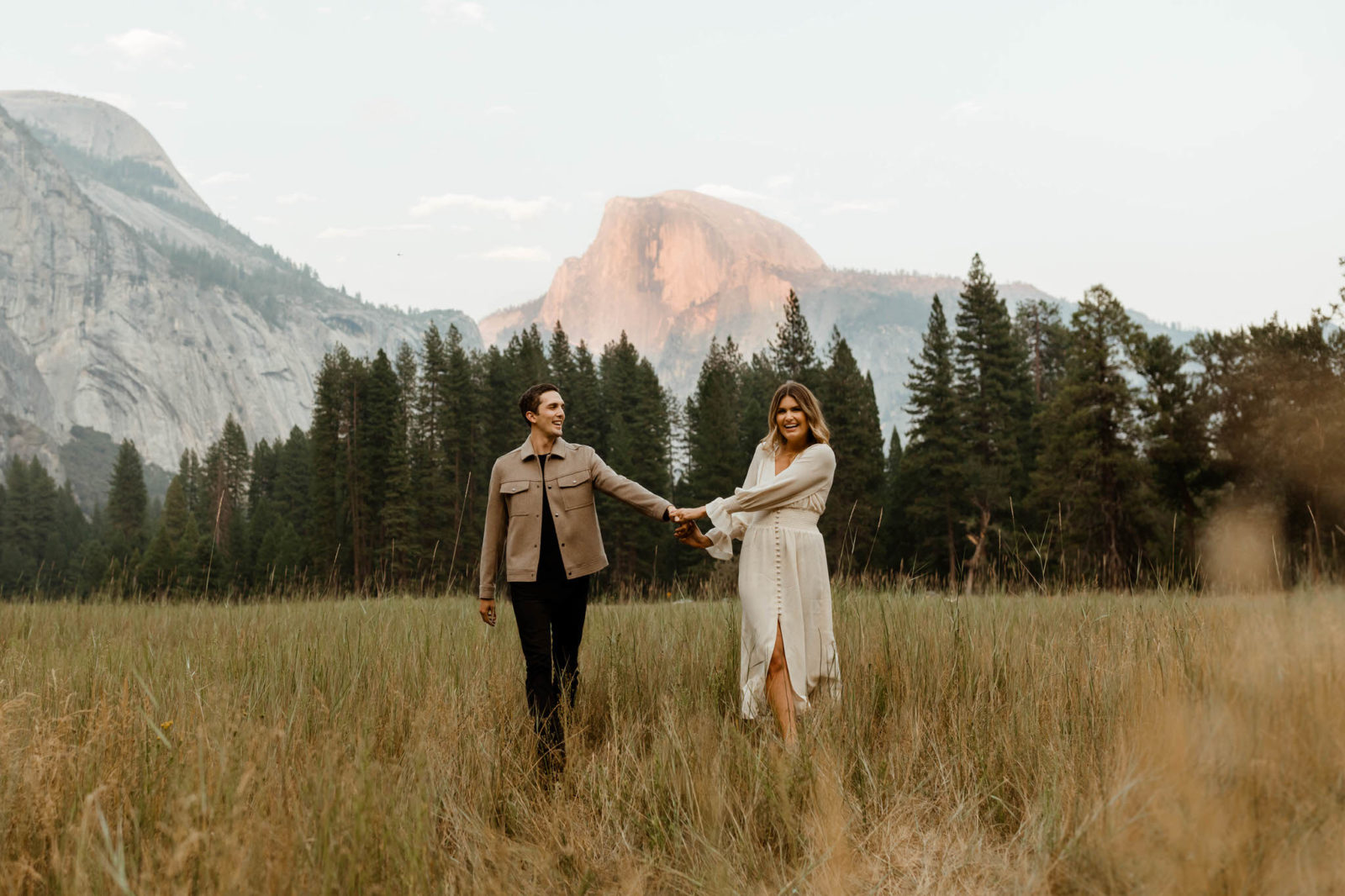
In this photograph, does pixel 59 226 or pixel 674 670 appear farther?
pixel 59 226

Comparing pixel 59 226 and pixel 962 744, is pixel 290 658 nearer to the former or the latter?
pixel 962 744

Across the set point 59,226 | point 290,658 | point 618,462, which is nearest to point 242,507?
point 618,462

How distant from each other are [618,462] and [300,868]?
170 ft

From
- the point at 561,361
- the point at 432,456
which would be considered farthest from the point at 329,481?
the point at 561,361

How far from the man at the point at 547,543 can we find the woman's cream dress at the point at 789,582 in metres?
0.80

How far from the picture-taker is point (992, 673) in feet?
15.4

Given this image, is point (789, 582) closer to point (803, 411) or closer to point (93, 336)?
point (803, 411)

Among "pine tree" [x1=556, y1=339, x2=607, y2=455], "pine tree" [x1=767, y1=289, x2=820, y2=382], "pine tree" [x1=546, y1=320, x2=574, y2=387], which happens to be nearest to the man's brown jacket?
"pine tree" [x1=767, y1=289, x2=820, y2=382]

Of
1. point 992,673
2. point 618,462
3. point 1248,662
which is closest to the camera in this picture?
point 1248,662

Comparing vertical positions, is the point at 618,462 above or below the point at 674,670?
above

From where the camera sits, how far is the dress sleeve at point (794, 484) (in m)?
4.84

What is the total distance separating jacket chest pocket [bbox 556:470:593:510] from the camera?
16.4ft

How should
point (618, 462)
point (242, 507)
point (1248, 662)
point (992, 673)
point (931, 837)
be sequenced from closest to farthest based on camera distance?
point (1248, 662)
point (931, 837)
point (992, 673)
point (618, 462)
point (242, 507)

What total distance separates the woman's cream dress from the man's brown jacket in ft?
1.94
